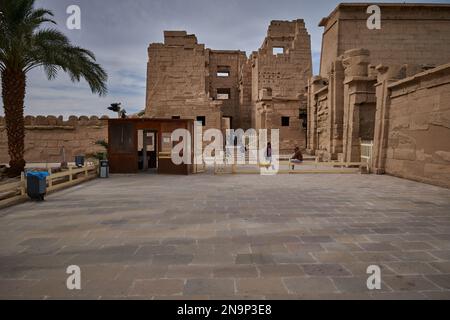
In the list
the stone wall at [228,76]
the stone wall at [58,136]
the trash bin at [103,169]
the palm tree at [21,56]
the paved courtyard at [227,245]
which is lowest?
the paved courtyard at [227,245]

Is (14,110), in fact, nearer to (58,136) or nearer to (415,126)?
(58,136)

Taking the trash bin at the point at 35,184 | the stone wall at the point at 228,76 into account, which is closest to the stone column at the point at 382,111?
the trash bin at the point at 35,184

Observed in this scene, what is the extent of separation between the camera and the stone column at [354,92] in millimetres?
15391

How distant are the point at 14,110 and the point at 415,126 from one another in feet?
49.6

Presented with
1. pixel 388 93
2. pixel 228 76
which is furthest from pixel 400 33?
pixel 228 76

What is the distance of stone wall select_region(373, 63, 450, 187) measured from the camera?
32.0 feet

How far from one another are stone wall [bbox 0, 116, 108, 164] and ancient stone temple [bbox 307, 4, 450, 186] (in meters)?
15.2

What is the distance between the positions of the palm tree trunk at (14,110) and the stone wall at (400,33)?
2077 cm

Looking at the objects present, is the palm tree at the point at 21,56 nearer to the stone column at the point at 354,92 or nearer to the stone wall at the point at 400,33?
the stone column at the point at 354,92

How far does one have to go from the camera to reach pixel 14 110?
12.0 m

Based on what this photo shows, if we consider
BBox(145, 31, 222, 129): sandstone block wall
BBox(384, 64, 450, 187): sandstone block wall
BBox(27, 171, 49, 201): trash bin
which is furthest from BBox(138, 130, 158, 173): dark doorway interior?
Answer: BBox(384, 64, 450, 187): sandstone block wall

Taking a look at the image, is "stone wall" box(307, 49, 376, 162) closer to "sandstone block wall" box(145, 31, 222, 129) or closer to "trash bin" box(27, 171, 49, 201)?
"sandstone block wall" box(145, 31, 222, 129)

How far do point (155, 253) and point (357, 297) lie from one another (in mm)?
2548

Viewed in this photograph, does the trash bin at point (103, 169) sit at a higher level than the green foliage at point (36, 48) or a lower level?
lower
